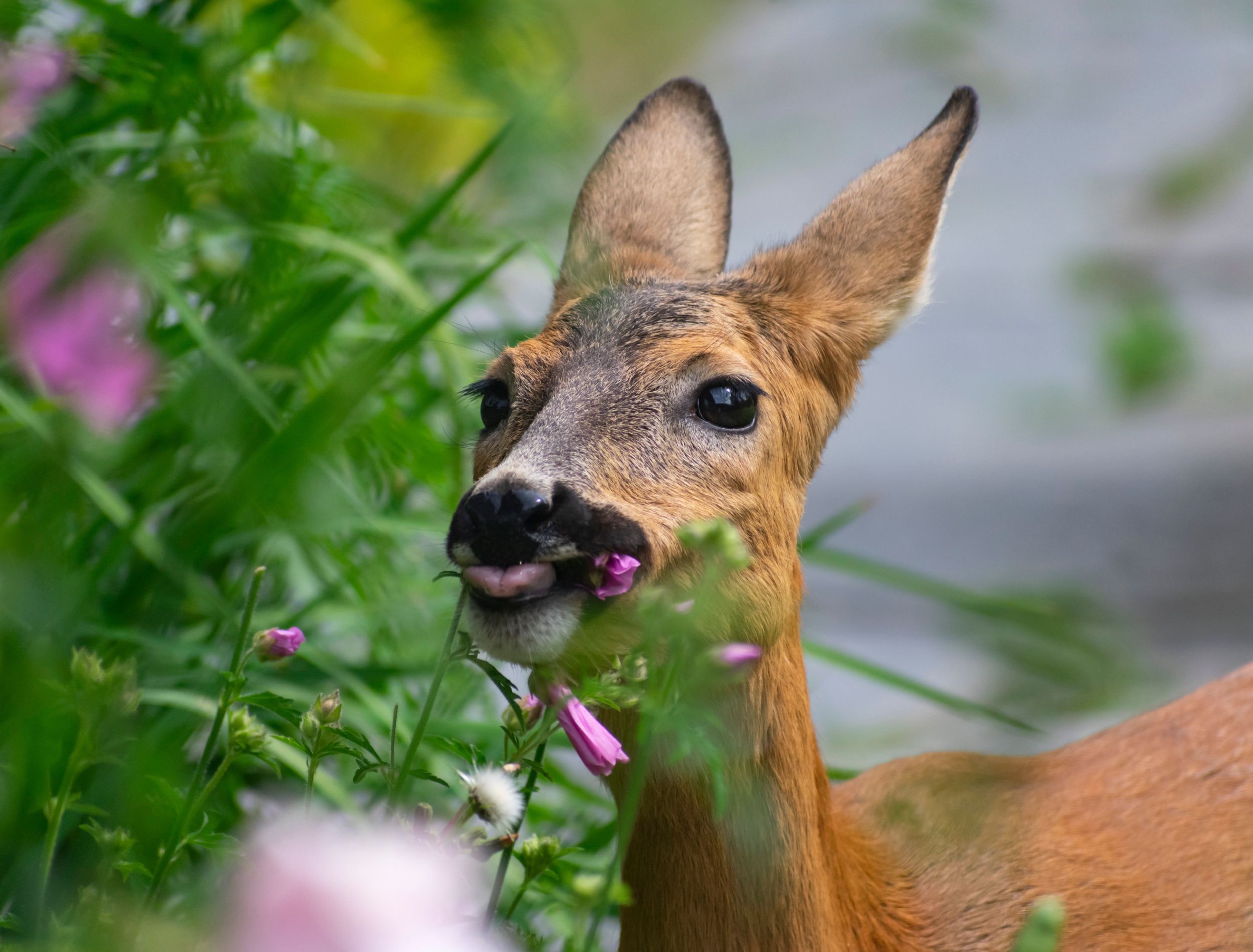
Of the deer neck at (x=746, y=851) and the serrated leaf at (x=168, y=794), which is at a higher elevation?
the deer neck at (x=746, y=851)

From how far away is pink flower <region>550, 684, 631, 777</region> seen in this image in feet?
4.81

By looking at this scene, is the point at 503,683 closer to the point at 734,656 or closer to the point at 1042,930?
the point at 734,656

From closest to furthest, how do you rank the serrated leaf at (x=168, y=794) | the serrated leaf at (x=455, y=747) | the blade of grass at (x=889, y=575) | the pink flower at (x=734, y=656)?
the pink flower at (x=734, y=656) → the serrated leaf at (x=168, y=794) → the serrated leaf at (x=455, y=747) → the blade of grass at (x=889, y=575)

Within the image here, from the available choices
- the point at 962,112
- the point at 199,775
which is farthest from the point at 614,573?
the point at 962,112

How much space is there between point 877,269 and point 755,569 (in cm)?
70

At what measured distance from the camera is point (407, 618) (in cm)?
166

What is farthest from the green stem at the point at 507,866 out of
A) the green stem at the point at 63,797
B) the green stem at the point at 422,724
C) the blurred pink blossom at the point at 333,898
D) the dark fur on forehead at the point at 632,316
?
the blurred pink blossom at the point at 333,898

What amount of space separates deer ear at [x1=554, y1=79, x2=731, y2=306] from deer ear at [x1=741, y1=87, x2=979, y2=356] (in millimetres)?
299

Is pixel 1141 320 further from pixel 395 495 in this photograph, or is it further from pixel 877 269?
pixel 395 495

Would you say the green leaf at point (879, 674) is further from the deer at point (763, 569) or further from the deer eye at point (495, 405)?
the deer eye at point (495, 405)

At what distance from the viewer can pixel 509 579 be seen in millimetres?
1532

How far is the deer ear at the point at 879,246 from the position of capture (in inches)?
88.5

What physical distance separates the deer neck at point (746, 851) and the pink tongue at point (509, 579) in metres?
0.40

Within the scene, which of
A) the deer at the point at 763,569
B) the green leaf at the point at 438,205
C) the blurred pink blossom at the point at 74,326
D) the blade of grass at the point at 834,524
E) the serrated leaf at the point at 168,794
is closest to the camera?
the blurred pink blossom at the point at 74,326
